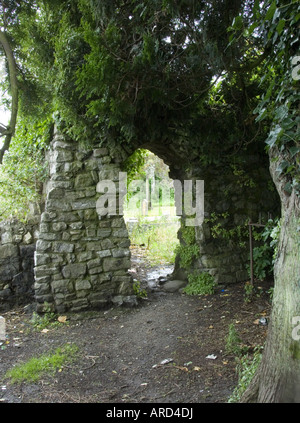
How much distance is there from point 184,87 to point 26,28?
7.48 feet

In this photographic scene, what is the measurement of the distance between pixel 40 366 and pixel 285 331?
95.4 inches

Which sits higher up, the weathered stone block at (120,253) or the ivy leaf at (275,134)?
the ivy leaf at (275,134)

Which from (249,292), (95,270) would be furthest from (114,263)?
(249,292)

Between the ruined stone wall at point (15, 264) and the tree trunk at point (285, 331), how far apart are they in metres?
3.91

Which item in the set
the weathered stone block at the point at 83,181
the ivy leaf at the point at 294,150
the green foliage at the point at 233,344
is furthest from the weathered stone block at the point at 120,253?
the ivy leaf at the point at 294,150

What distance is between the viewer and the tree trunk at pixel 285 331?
208cm

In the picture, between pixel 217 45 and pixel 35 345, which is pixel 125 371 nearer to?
pixel 35 345

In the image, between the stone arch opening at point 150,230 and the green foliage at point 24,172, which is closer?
the green foliage at point 24,172

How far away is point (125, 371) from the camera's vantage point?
3301 millimetres

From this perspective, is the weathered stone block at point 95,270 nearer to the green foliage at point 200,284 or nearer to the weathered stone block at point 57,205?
the weathered stone block at point 57,205

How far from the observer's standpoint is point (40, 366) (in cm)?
340

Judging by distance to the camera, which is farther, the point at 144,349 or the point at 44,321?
the point at 44,321

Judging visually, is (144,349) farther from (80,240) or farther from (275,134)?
(275,134)
